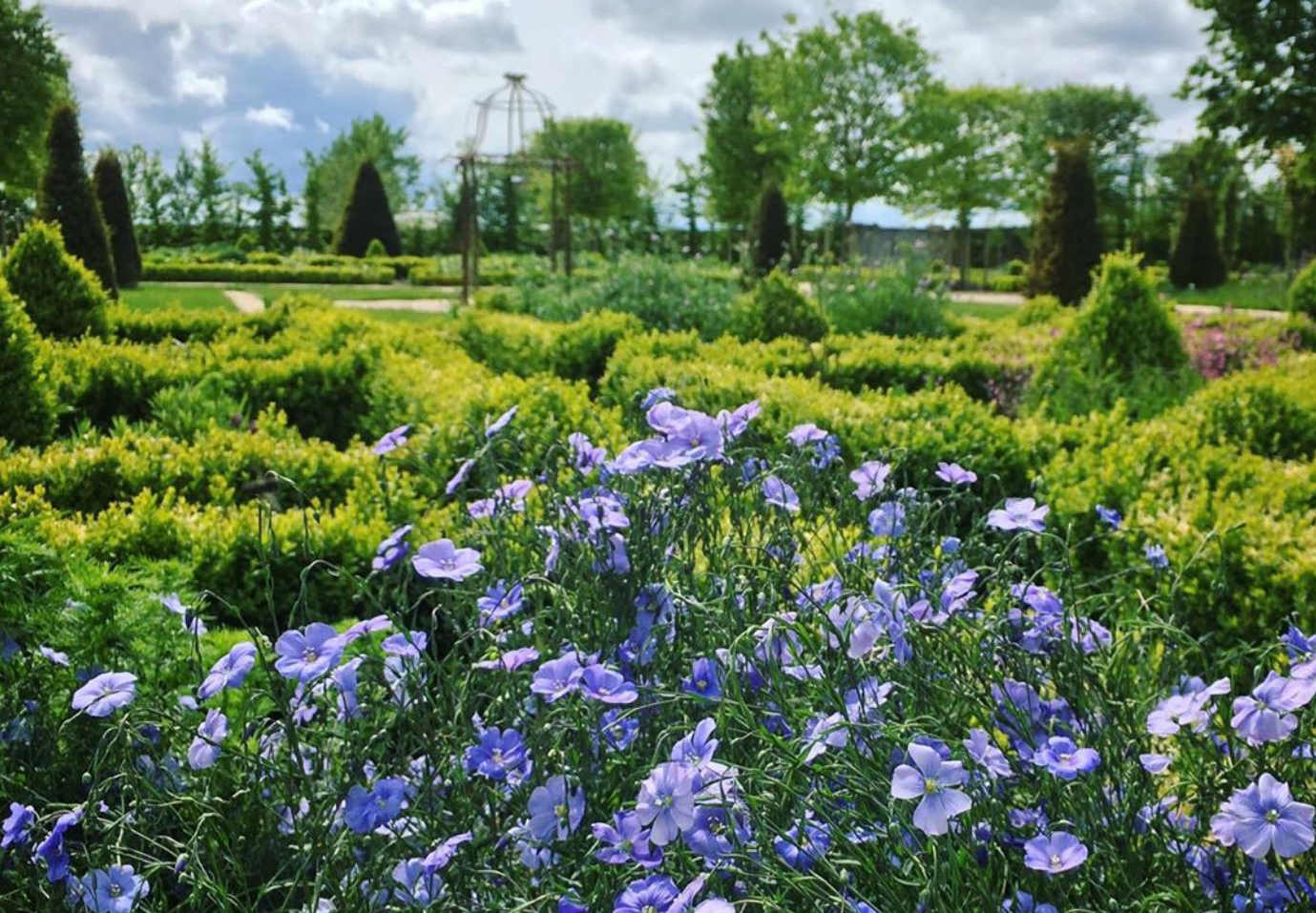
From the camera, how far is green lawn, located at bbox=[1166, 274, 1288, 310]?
2303 cm

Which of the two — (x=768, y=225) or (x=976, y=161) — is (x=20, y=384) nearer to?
(x=768, y=225)

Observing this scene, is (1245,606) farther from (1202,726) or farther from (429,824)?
(429,824)

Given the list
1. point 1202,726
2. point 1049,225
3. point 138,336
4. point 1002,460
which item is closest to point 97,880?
point 1202,726

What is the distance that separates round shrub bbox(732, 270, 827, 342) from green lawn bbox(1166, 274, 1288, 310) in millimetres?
14465

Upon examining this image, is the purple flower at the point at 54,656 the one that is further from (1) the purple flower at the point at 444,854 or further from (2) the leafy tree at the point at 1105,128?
(2) the leafy tree at the point at 1105,128

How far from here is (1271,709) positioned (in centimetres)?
159

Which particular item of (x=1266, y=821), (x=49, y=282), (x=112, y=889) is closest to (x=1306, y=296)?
(x=49, y=282)

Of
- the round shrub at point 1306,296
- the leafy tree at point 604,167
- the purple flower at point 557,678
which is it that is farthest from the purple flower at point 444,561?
the leafy tree at point 604,167

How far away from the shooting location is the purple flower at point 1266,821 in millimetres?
1438

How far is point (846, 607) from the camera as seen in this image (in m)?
1.89

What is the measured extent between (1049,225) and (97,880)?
71.7ft

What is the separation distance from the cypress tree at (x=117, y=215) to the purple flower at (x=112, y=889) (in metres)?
22.3

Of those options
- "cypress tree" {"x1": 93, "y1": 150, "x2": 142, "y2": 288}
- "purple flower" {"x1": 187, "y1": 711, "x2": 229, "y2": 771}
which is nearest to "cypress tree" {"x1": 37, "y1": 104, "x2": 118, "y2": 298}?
"cypress tree" {"x1": 93, "y1": 150, "x2": 142, "y2": 288}

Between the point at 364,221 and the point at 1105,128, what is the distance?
31.6 metres
